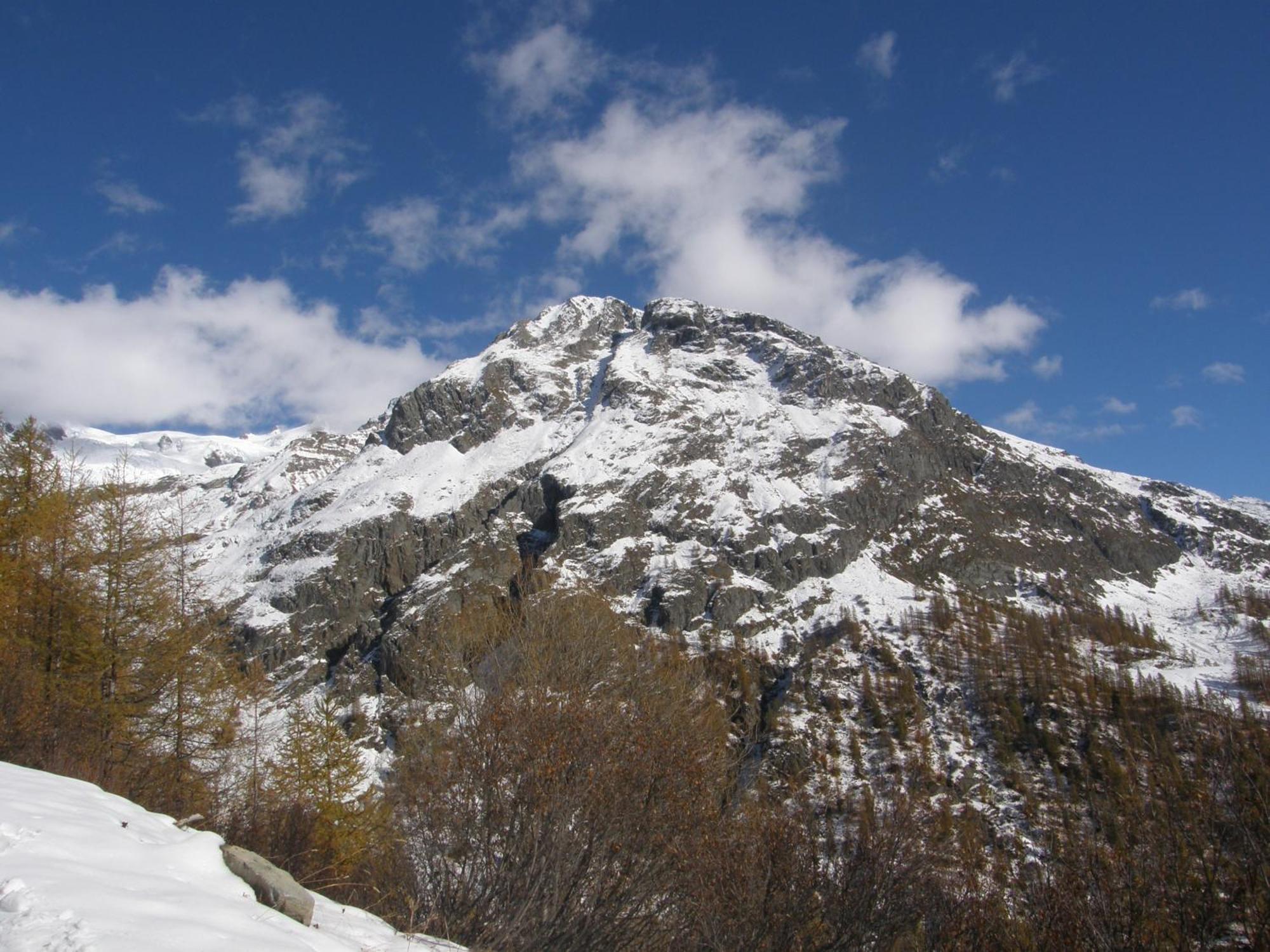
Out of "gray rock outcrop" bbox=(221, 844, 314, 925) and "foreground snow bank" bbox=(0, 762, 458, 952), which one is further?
"gray rock outcrop" bbox=(221, 844, 314, 925)

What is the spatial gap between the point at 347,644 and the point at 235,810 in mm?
182245

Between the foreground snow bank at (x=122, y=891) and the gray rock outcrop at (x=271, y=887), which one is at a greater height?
the foreground snow bank at (x=122, y=891)

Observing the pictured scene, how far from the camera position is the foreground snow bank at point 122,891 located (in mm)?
4676

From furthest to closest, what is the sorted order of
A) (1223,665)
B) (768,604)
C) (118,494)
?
(768,604)
(1223,665)
(118,494)

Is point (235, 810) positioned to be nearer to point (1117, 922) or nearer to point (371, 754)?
point (1117, 922)

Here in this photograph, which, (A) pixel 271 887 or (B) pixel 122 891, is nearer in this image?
(B) pixel 122 891

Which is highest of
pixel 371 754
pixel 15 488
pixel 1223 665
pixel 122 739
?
pixel 1223 665

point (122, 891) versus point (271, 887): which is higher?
point (122, 891)

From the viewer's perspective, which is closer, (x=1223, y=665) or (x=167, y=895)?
(x=167, y=895)

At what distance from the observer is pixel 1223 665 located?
154750mm

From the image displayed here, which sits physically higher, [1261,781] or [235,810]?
[1261,781]

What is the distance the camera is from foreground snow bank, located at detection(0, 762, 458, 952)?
468 cm

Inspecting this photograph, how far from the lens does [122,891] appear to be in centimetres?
538


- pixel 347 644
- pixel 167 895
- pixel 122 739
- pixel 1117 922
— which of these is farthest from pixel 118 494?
pixel 347 644
